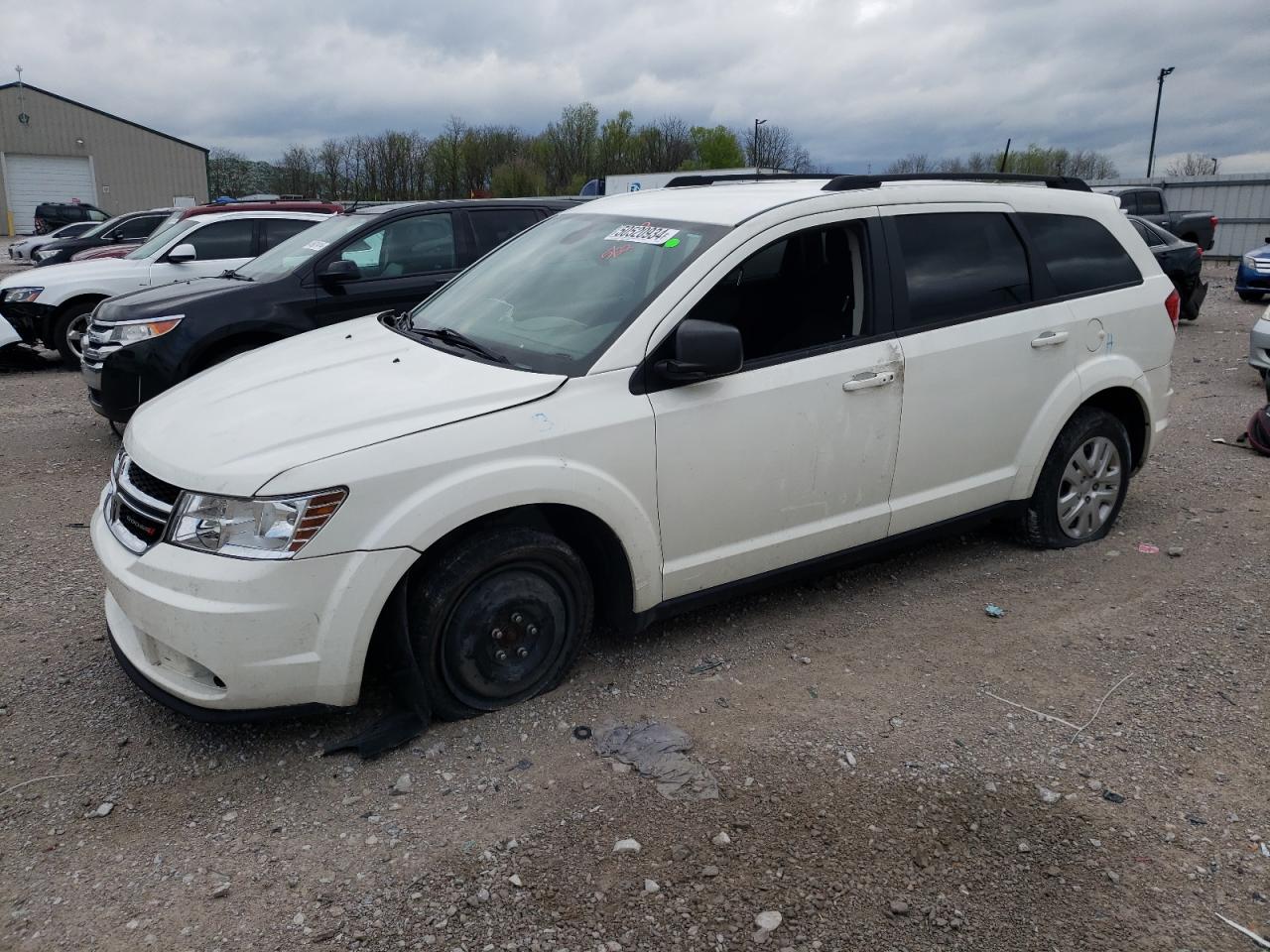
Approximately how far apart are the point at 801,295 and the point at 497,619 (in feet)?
6.42

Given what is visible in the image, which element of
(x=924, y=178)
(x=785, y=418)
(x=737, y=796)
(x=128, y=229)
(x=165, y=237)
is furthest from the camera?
(x=128, y=229)

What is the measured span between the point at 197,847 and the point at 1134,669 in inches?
139

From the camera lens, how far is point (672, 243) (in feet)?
12.9

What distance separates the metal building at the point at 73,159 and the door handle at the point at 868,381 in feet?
180

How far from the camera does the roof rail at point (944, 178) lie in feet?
13.9

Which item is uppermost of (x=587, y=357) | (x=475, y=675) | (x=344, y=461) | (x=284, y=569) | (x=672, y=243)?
(x=672, y=243)

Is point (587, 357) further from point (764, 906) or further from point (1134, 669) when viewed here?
point (1134, 669)

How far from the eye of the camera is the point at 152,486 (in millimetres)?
3289

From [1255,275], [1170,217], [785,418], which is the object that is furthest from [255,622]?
[1170,217]

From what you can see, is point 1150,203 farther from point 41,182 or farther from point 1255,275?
point 41,182

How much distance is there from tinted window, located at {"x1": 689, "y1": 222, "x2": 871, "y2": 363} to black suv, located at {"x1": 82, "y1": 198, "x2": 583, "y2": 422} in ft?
13.1

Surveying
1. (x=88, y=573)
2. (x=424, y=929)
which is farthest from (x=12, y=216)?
(x=424, y=929)

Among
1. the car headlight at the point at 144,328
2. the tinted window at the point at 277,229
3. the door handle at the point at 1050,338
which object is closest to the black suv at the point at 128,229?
the tinted window at the point at 277,229

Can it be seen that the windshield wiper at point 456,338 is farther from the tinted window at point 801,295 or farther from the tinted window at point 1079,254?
the tinted window at point 1079,254
